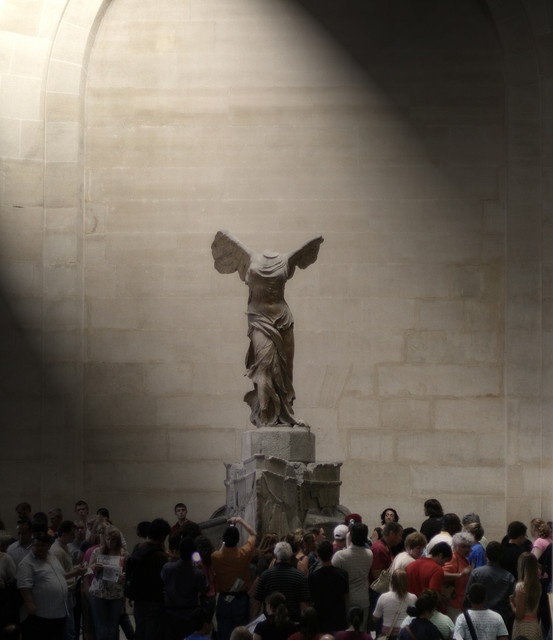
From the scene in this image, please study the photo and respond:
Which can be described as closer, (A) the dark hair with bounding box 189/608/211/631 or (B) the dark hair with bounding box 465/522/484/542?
(A) the dark hair with bounding box 189/608/211/631

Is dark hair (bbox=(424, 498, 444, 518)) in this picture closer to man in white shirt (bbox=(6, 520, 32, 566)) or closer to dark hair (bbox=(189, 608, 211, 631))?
man in white shirt (bbox=(6, 520, 32, 566))

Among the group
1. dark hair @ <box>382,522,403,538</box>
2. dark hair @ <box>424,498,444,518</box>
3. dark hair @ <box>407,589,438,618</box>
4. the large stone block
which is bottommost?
dark hair @ <box>407,589,438,618</box>

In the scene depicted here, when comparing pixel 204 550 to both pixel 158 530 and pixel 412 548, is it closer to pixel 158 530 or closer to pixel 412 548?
pixel 158 530

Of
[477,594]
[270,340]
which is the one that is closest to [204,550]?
[477,594]

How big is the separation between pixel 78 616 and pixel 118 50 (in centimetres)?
1024

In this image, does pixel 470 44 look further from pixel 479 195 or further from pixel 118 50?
pixel 118 50

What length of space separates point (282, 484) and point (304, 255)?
113 inches

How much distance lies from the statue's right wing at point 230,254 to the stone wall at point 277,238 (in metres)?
4.32

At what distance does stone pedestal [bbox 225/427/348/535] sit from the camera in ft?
56.1

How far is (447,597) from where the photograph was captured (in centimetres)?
1408

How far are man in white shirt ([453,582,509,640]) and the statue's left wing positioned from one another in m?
6.88

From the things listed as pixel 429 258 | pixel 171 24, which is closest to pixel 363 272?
pixel 429 258

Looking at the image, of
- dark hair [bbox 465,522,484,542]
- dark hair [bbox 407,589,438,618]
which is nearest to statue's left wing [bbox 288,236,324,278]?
dark hair [bbox 465,522,484,542]

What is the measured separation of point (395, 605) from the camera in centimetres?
1291
